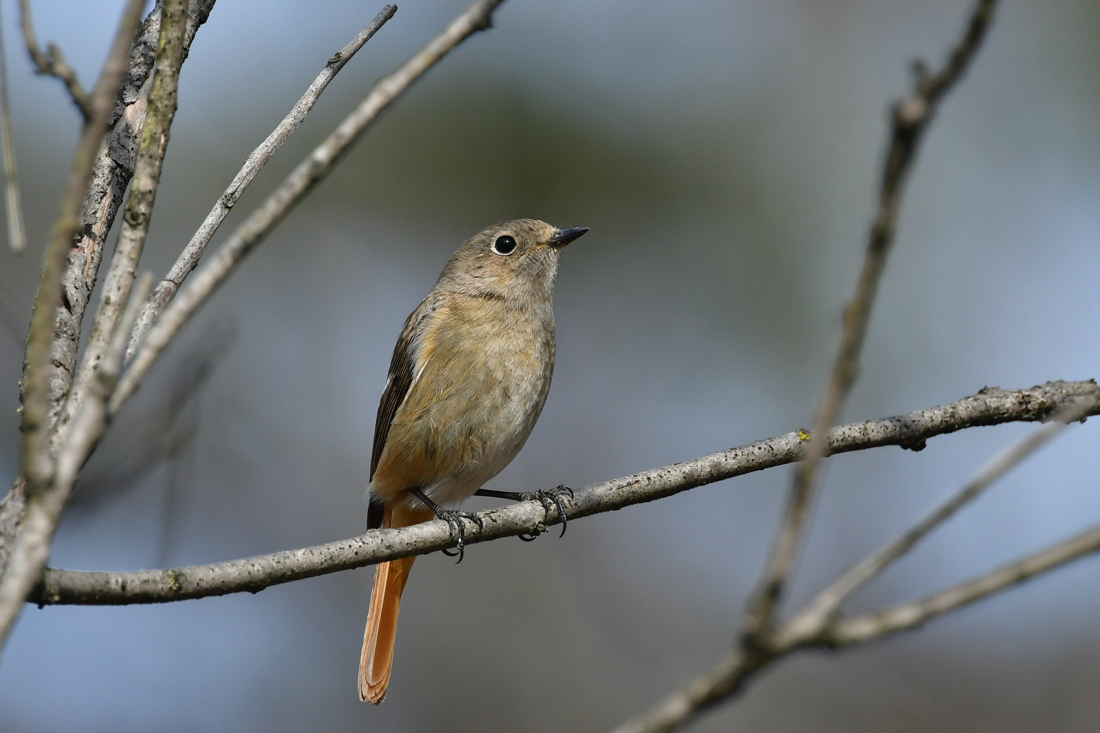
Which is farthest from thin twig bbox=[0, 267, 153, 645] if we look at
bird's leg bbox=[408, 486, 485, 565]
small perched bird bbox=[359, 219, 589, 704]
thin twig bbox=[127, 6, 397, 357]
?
small perched bird bbox=[359, 219, 589, 704]

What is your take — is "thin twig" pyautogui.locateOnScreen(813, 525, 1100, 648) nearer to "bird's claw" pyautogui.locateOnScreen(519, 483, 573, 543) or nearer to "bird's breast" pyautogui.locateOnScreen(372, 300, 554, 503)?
"bird's claw" pyautogui.locateOnScreen(519, 483, 573, 543)

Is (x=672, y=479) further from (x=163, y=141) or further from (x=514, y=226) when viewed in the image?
(x=514, y=226)

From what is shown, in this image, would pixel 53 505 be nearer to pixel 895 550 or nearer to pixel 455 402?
pixel 895 550

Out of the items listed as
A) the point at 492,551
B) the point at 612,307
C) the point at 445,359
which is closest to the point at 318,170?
the point at 445,359

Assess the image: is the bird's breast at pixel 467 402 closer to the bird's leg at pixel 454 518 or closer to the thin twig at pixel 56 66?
the bird's leg at pixel 454 518

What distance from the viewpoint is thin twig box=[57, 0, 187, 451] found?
1821mm

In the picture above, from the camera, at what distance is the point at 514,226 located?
595 cm

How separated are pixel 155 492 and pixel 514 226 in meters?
4.94

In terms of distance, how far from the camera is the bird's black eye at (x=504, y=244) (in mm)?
5875

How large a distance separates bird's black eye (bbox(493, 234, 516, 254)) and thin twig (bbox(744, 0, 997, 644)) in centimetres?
469

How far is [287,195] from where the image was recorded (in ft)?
5.13

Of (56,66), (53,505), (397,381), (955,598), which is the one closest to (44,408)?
(53,505)

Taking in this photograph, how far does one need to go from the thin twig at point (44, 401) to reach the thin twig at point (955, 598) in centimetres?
112

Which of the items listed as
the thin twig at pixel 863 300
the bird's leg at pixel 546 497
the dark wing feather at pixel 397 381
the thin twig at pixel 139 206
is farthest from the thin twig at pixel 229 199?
the dark wing feather at pixel 397 381
